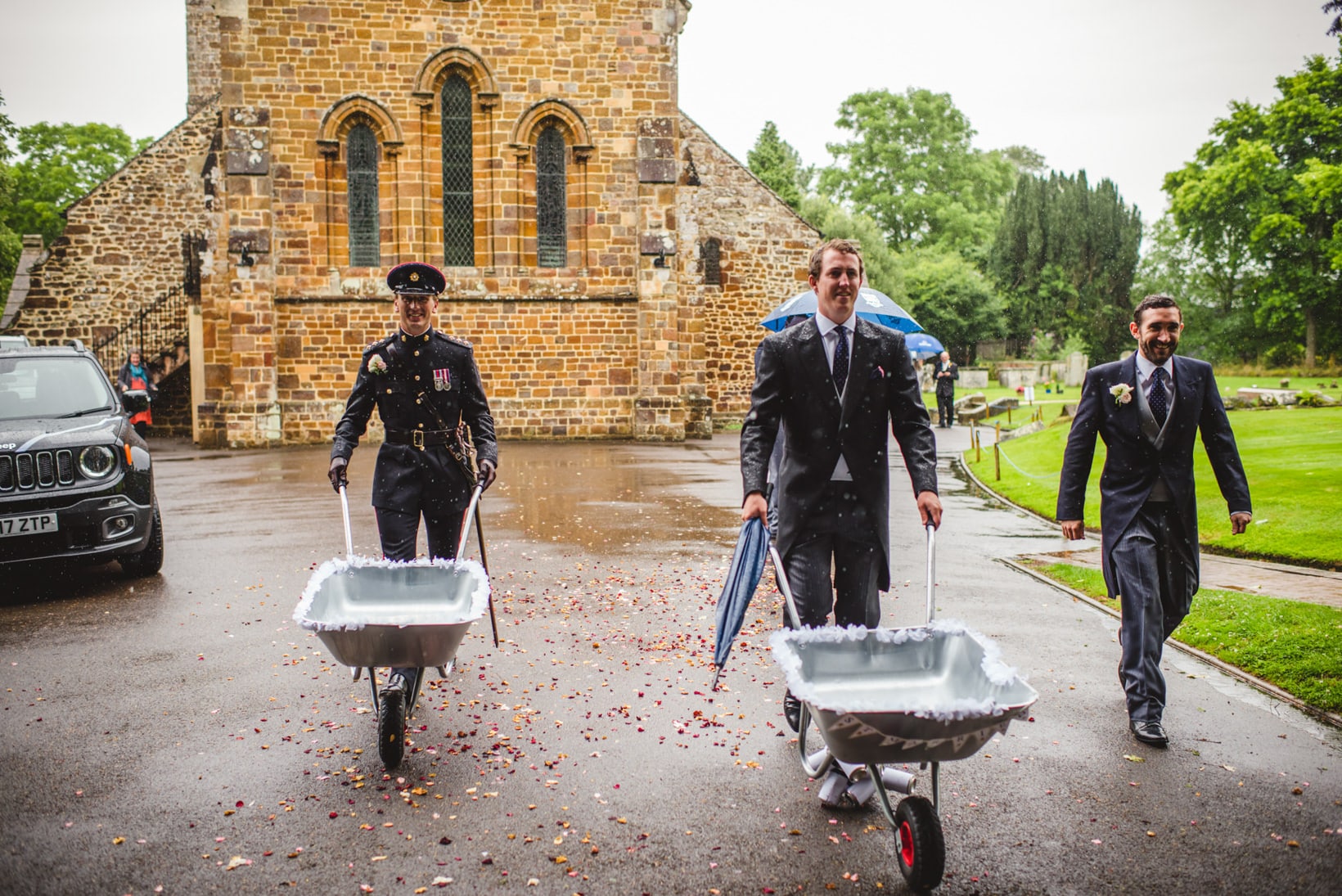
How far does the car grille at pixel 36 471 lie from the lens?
8211mm

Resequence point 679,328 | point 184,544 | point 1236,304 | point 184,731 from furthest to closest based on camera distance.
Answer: point 1236,304 → point 679,328 → point 184,544 → point 184,731

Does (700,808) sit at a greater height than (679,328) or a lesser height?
lesser

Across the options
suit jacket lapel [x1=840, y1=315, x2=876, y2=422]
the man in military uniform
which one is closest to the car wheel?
the man in military uniform

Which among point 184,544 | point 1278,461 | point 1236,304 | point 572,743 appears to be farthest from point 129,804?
point 1236,304

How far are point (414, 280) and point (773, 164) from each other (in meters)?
48.7

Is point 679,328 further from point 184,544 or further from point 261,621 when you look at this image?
point 261,621

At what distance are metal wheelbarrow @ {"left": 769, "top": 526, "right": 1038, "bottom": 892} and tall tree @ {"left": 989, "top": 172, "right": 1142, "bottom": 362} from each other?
5298 cm

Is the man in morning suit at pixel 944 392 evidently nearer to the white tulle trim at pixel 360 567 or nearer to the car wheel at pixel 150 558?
the car wheel at pixel 150 558

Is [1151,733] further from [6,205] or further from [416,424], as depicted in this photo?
[6,205]

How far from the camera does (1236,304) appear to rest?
52.0m

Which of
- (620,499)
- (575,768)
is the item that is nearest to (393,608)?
(575,768)

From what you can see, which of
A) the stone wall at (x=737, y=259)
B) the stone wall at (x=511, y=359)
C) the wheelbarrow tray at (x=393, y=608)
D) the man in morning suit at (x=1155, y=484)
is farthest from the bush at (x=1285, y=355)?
the wheelbarrow tray at (x=393, y=608)

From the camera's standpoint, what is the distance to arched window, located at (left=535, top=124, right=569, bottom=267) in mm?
23500

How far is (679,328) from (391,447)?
19.1 meters
